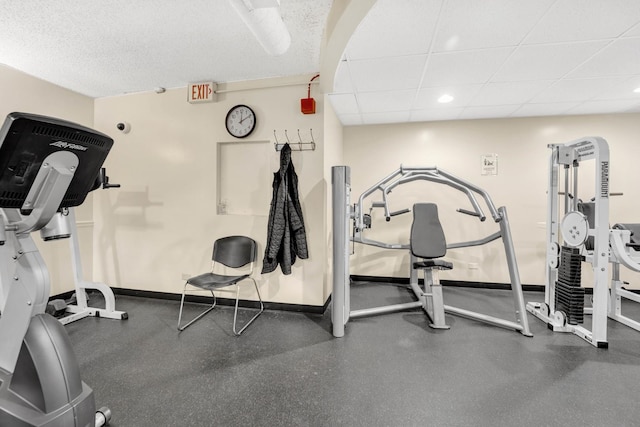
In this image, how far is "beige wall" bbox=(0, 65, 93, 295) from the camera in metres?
2.74

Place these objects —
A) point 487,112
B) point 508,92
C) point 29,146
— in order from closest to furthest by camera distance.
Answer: point 29,146 < point 508,92 < point 487,112

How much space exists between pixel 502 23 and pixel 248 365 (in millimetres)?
3050

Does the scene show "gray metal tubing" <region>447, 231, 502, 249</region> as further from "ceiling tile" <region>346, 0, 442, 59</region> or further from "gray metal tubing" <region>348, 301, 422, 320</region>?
"ceiling tile" <region>346, 0, 442, 59</region>

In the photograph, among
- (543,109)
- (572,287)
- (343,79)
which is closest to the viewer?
(572,287)

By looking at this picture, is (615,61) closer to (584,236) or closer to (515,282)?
(584,236)

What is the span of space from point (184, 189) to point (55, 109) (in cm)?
174

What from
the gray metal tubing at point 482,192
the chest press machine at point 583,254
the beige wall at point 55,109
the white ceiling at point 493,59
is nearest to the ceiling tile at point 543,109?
the white ceiling at point 493,59

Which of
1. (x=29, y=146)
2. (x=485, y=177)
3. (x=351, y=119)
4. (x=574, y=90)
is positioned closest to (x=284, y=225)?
(x=29, y=146)

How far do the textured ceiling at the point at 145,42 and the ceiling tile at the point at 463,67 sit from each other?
110 centimetres

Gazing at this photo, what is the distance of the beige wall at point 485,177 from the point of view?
138 inches

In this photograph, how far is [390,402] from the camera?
1620 mm

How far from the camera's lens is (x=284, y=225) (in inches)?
108

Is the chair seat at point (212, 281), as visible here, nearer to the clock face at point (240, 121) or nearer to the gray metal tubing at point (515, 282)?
the clock face at point (240, 121)

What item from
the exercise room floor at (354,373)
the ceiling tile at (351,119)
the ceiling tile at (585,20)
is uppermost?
the ceiling tile at (585,20)
